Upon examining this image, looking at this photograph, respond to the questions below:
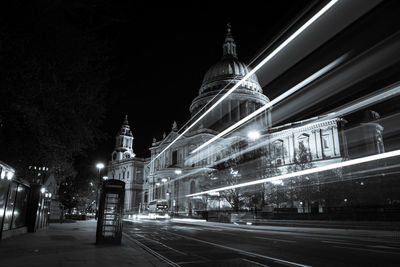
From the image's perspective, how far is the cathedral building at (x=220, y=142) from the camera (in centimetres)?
7144

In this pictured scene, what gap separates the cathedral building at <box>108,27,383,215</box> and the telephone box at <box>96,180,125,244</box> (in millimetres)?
37605

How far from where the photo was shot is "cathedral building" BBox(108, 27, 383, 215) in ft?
234

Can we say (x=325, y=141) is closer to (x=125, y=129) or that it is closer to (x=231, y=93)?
(x=231, y=93)

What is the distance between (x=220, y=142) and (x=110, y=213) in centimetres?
6717

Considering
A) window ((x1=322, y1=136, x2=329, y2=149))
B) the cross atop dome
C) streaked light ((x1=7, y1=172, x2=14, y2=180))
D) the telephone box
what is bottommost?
the telephone box

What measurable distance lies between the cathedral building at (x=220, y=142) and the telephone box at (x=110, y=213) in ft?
123

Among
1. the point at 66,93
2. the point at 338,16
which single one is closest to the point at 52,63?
the point at 66,93

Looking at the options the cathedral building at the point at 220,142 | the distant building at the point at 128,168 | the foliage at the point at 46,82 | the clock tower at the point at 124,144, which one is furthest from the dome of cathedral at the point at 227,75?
the foliage at the point at 46,82

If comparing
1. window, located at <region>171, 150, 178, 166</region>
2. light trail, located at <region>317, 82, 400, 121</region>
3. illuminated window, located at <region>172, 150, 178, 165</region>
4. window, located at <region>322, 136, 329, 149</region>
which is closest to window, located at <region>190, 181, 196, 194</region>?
illuminated window, located at <region>172, 150, 178, 165</region>

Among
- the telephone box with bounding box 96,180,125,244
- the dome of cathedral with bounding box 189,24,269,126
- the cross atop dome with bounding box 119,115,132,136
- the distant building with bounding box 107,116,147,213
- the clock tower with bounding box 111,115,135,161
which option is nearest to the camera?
the telephone box with bounding box 96,180,125,244

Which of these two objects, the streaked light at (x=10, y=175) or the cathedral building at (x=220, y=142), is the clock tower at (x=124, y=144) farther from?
the streaked light at (x=10, y=175)

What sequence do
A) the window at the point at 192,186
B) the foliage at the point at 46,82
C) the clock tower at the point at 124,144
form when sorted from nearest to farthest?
1. the foliage at the point at 46,82
2. the window at the point at 192,186
3. the clock tower at the point at 124,144

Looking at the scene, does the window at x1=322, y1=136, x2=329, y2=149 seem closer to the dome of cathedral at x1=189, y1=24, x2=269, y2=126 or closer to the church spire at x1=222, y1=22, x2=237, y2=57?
the dome of cathedral at x1=189, y1=24, x2=269, y2=126

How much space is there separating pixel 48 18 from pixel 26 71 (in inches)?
71.4
